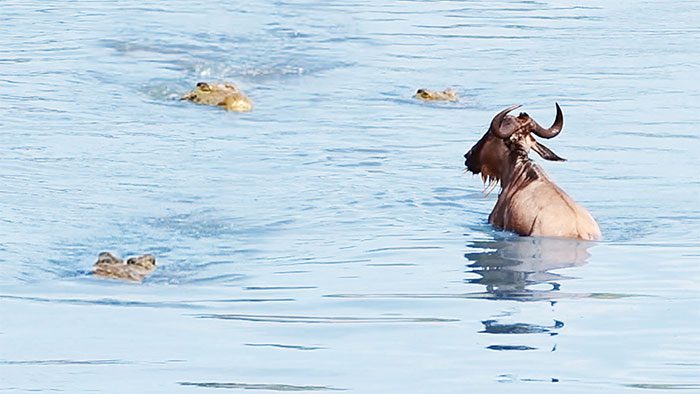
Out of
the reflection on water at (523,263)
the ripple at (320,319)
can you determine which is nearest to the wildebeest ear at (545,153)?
the reflection on water at (523,263)

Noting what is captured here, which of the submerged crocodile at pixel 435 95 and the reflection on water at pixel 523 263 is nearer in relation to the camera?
the reflection on water at pixel 523 263

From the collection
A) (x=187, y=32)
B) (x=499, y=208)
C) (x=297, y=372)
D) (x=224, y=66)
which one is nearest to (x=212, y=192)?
(x=499, y=208)

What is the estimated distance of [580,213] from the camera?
12008 mm

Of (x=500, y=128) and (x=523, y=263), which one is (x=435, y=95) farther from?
(x=523, y=263)

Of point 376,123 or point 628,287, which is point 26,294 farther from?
point 376,123

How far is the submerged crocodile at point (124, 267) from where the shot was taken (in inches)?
410

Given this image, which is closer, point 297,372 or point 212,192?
point 297,372

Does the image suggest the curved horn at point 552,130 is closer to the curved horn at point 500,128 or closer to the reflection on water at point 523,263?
the curved horn at point 500,128

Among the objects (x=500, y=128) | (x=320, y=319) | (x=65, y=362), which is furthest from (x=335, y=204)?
(x=65, y=362)

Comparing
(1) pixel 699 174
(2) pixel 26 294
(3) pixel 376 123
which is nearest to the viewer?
(2) pixel 26 294

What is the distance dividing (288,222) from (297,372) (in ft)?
16.9

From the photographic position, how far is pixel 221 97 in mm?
18328

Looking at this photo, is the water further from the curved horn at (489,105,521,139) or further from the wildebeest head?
the curved horn at (489,105,521,139)

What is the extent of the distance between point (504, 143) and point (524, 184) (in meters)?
0.64
